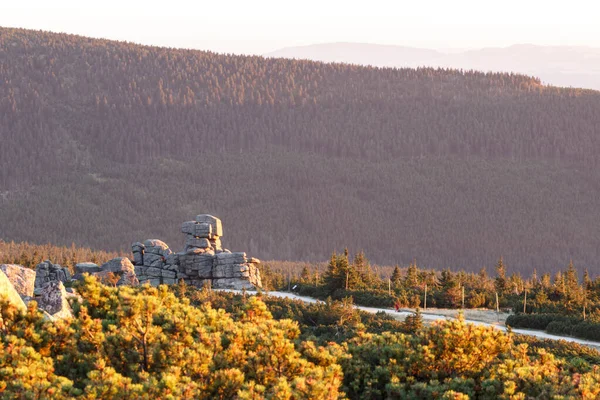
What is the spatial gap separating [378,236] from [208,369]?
553 feet

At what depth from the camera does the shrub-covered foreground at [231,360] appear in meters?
22.0

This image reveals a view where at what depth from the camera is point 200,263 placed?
222ft

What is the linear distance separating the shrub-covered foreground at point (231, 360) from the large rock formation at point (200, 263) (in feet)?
123

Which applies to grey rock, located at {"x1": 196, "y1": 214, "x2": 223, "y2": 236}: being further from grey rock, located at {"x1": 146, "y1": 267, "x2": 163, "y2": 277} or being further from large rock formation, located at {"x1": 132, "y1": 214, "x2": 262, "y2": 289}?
grey rock, located at {"x1": 146, "y1": 267, "x2": 163, "y2": 277}

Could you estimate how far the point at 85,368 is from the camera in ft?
80.5

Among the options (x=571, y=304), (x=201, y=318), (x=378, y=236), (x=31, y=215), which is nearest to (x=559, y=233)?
(x=378, y=236)

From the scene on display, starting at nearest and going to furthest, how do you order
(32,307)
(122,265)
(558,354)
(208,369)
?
(208,369)
(32,307)
(558,354)
(122,265)

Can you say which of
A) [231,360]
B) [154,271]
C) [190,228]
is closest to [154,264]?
[154,271]

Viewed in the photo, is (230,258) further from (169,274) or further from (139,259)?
(139,259)

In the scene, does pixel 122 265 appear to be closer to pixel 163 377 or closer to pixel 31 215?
pixel 163 377

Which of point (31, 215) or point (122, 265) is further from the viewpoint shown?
point (31, 215)

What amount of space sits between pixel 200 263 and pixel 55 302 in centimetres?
3846

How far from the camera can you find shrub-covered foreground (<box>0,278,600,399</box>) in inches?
866

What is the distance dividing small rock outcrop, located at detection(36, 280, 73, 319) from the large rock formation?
35961 mm
